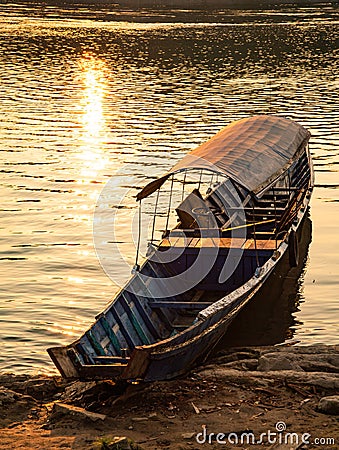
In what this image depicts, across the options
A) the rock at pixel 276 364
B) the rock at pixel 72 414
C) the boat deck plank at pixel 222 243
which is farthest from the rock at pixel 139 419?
the boat deck plank at pixel 222 243

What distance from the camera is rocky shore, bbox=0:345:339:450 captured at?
11484 mm

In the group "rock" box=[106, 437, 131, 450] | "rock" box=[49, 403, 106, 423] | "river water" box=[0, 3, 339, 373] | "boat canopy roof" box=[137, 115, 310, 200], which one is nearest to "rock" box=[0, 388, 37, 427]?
"rock" box=[49, 403, 106, 423]

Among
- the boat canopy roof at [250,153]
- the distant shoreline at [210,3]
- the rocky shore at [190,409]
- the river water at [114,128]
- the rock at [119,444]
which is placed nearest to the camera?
the rock at [119,444]

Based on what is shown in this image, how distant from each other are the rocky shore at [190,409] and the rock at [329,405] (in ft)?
0.05

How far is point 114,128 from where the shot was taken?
37281 millimetres

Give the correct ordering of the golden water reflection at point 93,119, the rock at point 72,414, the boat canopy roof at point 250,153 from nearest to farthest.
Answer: the rock at point 72,414 → the boat canopy roof at point 250,153 → the golden water reflection at point 93,119

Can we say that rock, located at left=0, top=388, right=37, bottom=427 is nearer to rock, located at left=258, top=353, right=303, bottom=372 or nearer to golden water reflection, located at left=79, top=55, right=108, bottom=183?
rock, located at left=258, top=353, right=303, bottom=372

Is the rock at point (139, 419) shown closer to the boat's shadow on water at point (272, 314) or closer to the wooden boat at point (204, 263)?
the wooden boat at point (204, 263)

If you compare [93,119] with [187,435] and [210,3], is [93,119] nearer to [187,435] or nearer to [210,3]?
[187,435]

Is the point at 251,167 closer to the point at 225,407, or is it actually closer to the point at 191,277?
the point at 191,277

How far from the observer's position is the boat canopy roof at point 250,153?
17.9 meters

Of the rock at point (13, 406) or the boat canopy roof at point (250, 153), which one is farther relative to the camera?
the boat canopy roof at point (250, 153)

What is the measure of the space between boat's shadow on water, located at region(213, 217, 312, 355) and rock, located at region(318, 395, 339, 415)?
13.3 feet

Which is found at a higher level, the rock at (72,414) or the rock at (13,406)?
the rock at (72,414)
